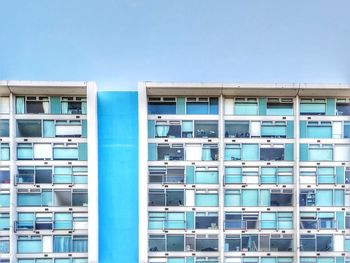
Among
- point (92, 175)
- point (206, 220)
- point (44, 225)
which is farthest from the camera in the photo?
point (206, 220)

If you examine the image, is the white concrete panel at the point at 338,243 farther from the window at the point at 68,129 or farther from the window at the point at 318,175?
the window at the point at 68,129

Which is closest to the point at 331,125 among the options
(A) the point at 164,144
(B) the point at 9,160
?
(A) the point at 164,144

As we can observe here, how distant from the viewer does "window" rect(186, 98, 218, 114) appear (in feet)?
36.8

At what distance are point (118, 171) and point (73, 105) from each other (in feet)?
11.6

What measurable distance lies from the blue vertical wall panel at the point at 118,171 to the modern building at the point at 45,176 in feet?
2.39

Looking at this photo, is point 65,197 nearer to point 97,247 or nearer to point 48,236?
point 48,236

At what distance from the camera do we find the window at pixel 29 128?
11.0 metres

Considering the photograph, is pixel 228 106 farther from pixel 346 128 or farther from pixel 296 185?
pixel 346 128

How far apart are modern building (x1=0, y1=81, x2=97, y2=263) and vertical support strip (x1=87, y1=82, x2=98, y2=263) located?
0.37 metres

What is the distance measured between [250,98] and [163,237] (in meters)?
7.29

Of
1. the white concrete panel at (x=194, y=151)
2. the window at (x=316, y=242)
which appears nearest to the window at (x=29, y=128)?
the white concrete panel at (x=194, y=151)

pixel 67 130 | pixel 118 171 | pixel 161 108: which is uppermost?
pixel 161 108

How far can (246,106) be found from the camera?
1127 centimetres

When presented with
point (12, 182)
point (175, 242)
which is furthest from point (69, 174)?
point (175, 242)
